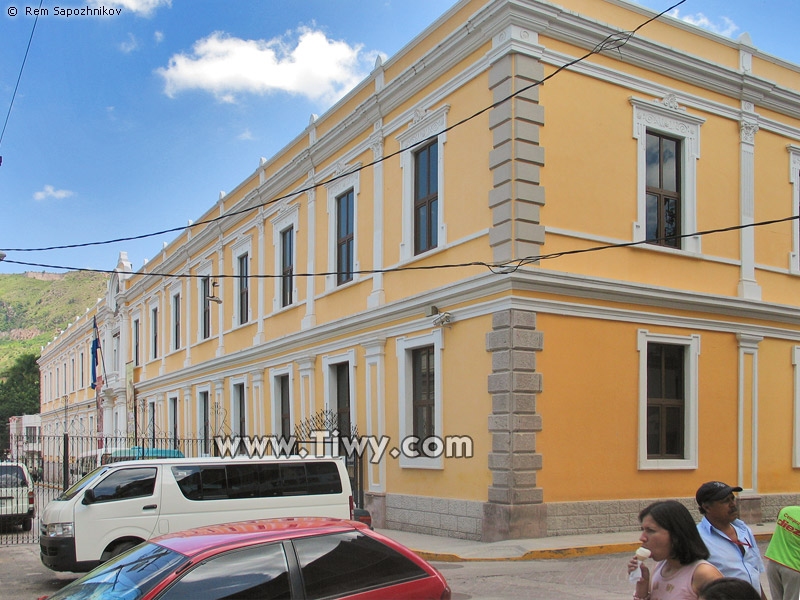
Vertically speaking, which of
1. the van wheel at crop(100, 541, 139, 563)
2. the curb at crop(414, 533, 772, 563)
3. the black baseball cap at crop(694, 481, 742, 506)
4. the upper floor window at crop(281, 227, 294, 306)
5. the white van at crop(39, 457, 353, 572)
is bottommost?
the curb at crop(414, 533, 772, 563)

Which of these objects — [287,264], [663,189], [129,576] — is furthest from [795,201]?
[129,576]

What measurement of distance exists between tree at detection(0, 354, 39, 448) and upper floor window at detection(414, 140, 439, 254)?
74637mm

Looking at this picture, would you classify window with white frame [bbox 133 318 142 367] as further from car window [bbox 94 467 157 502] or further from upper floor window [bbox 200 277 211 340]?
car window [bbox 94 467 157 502]

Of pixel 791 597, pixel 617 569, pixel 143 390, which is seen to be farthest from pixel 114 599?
pixel 143 390

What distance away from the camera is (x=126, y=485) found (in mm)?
11789

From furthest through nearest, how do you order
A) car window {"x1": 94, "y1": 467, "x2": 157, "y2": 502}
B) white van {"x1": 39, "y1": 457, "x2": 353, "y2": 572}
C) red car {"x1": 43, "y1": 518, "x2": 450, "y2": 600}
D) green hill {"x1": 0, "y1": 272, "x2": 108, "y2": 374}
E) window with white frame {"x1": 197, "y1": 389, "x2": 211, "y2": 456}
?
green hill {"x1": 0, "y1": 272, "x2": 108, "y2": 374} → window with white frame {"x1": 197, "y1": 389, "x2": 211, "y2": 456} → car window {"x1": 94, "y1": 467, "x2": 157, "y2": 502} → white van {"x1": 39, "y1": 457, "x2": 353, "y2": 572} → red car {"x1": 43, "y1": 518, "x2": 450, "y2": 600}

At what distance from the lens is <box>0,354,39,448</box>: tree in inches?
3302

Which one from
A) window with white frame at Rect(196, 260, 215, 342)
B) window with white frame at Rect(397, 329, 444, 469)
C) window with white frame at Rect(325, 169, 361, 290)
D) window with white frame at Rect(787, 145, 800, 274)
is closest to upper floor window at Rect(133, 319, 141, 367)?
window with white frame at Rect(196, 260, 215, 342)

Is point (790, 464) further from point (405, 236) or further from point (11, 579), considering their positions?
point (11, 579)

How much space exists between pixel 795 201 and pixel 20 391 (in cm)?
8298

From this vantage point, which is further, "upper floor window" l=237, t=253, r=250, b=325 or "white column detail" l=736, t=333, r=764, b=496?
"upper floor window" l=237, t=253, r=250, b=325

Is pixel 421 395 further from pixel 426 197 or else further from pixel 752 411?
pixel 752 411

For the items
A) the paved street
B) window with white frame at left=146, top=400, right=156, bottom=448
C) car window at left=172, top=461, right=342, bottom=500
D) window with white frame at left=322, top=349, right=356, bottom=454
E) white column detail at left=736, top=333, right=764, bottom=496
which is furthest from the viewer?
window with white frame at left=146, top=400, right=156, bottom=448

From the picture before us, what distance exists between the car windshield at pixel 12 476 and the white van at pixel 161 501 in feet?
26.1
